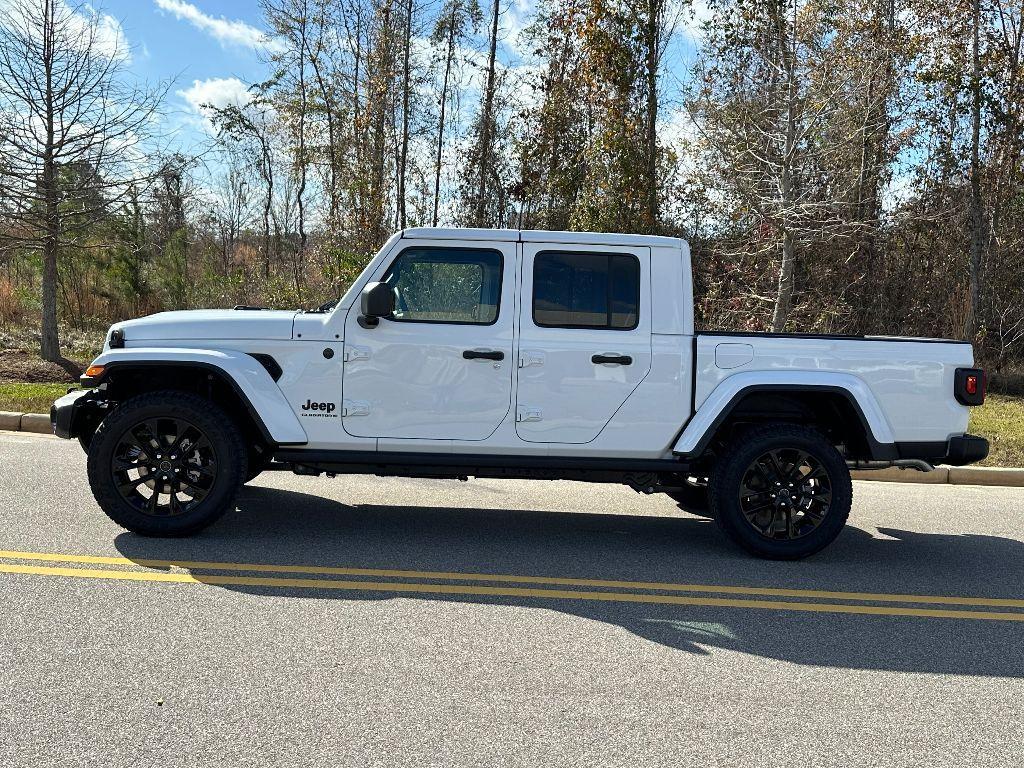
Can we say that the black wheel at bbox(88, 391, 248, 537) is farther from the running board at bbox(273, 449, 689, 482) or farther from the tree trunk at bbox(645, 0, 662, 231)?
the tree trunk at bbox(645, 0, 662, 231)

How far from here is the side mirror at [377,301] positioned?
18.5 feet

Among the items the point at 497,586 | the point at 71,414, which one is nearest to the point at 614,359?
the point at 497,586

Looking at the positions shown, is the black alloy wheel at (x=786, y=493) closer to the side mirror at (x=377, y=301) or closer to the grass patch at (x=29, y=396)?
the side mirror at (x=377, y=301)

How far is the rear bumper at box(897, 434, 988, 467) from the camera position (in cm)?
587

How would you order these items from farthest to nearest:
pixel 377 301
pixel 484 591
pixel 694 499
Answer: pixel 694 499 → pixel 377 301 → pixel 484 591

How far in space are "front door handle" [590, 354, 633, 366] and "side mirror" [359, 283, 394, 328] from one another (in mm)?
1339

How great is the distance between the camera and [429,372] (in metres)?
5.82

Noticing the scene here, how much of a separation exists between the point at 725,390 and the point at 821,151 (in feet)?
29.1

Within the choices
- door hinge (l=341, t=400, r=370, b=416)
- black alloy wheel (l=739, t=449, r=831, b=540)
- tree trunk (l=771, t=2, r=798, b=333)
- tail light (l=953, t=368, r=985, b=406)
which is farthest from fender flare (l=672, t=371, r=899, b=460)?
tree trunk (l=771, t=2, r=798, b=333)

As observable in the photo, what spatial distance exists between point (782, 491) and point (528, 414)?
1732 millimetres

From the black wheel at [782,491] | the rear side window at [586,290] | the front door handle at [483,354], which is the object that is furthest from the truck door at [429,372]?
the black wheel at [782,491]

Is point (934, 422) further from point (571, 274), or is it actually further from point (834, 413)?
point (571, 274)

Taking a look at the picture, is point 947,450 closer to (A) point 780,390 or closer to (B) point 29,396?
(A) point 780,390

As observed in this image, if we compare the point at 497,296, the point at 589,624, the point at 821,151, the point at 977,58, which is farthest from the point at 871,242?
the point at 589,624
